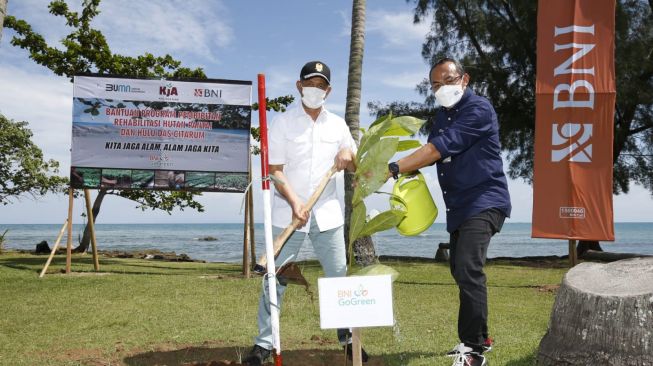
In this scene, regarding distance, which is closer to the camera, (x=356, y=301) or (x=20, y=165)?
(x=356, y=301)

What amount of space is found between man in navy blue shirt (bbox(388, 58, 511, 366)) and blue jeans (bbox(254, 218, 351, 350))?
0.77 metres

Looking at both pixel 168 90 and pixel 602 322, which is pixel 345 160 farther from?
pixel 168 90

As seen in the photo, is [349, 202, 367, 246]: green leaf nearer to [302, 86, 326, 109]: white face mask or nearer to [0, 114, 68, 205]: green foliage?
[302, 86, 326, 109]: white face mask

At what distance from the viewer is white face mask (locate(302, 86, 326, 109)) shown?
12.1ft

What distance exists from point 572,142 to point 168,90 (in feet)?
23.6

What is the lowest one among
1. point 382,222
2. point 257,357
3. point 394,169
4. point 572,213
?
point 257,357

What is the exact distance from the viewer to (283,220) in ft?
12.4

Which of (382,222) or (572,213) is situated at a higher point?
(382,222)

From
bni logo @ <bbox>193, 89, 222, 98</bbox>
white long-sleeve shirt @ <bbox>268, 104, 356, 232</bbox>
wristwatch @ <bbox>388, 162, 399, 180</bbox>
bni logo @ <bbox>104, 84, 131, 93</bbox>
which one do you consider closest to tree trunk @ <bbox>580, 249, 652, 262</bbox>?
bni logo @ <bbox>193, 89, 222, 98</bbox>

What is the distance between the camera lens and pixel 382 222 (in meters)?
3.24

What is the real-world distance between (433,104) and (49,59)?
10.9 meters

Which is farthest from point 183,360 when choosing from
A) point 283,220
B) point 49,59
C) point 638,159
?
point 638,159

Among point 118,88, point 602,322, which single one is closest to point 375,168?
point 602,322

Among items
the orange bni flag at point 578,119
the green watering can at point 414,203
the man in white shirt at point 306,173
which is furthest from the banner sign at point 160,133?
the green watering can at point 414,203
